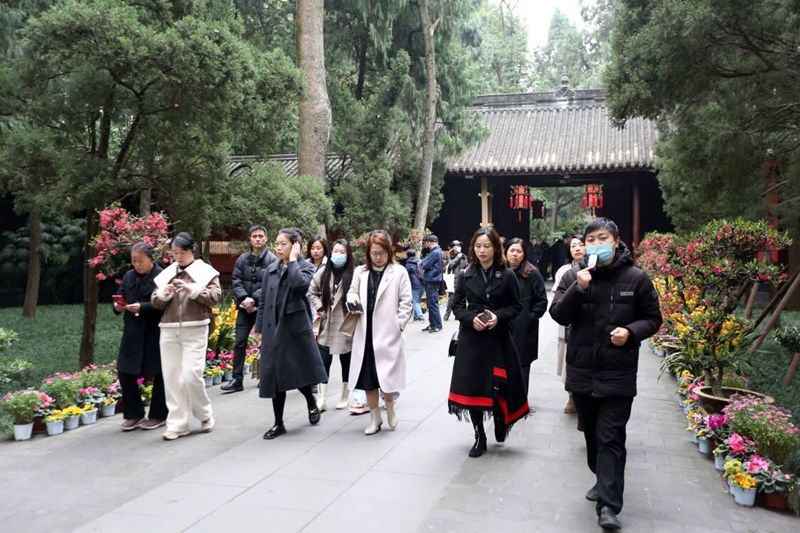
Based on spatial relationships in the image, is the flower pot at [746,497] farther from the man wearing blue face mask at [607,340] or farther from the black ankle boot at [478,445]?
the black ankle boot at [478,445]

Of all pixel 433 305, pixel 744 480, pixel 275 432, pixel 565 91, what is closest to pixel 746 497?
pixel 744 480

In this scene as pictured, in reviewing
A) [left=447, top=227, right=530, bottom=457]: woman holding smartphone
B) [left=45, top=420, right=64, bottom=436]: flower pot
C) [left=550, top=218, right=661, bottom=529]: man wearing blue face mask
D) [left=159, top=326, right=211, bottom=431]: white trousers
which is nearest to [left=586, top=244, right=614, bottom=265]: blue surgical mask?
[left=550, top=218, right=661, bottom=529]: man wearing blue face mask

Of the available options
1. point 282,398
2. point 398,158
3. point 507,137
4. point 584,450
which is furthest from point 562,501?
point 507,137

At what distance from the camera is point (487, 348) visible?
4.54 m

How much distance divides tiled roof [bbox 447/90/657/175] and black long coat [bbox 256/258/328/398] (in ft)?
43.5

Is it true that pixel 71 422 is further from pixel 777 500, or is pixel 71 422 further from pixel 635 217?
pixel 635 217

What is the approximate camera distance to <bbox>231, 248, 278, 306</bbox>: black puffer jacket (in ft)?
22.1

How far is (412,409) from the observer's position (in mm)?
5996

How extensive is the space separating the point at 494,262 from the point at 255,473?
2.04m

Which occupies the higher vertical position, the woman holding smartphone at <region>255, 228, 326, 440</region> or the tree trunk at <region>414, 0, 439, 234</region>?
the tree trunk at <region>414, 0, 439, 234</region>

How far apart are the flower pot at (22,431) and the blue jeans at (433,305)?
6.52m

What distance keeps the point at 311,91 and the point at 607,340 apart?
Result: 8.77 m

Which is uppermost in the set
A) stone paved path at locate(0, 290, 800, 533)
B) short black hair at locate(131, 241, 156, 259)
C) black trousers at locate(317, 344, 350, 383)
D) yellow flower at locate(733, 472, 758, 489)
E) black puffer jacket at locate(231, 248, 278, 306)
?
short black hair at locate(131, 241, 156, 259)

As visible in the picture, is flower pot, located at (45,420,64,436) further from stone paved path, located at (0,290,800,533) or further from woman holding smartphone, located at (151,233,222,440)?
woman holding smartphone, located at (151,233,222,440)
